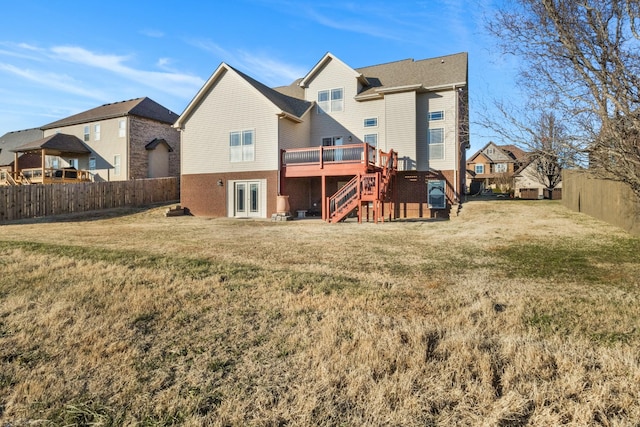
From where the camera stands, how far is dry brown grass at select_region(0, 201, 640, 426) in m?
2.57

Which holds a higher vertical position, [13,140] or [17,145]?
[13,140]

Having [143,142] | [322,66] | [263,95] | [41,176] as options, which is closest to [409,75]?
[322,66]

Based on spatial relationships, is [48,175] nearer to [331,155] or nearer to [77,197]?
[77,197]

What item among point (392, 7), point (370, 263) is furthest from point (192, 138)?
point (370, 263)

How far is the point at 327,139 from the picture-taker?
2156 cm

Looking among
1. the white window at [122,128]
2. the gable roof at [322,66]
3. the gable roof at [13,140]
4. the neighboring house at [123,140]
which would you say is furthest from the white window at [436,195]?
the gable roof at [13,140]

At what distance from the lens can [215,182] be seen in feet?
69.2

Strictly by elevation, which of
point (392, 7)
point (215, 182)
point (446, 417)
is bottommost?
point (446, 417)

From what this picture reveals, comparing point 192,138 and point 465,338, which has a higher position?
point 192,138

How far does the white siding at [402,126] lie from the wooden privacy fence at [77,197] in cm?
1713

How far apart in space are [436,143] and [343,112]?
18.5 feet

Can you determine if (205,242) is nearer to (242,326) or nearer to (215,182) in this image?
(242,326)

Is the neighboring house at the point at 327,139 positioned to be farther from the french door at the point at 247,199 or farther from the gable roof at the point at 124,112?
the gable roof at the point at 124,112

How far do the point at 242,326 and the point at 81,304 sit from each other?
7.99ft
